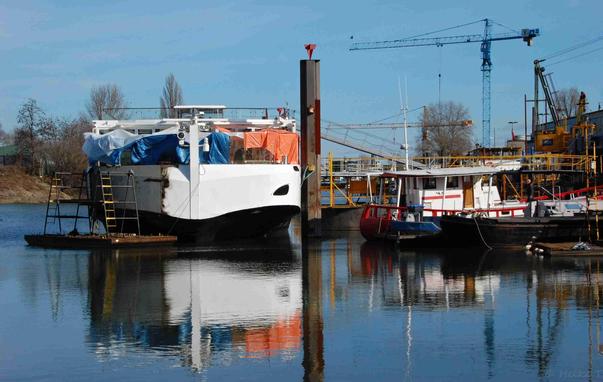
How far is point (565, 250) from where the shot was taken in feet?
99.9

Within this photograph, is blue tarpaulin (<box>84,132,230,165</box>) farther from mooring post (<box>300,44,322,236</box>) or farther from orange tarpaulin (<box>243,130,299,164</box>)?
mooring post (<box>300,44,322,236</box>)

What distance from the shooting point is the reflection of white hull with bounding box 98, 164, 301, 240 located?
37.0 m

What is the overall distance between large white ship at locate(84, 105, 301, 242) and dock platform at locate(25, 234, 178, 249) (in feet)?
6.47

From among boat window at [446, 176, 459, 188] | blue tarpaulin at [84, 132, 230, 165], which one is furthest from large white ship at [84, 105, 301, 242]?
boat window at [446, 176, 459, 188]

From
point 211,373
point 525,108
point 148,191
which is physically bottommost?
point 211,373

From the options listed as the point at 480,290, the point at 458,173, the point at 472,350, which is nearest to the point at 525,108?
the point at 458,173

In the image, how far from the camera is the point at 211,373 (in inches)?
578

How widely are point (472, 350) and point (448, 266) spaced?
12951mm

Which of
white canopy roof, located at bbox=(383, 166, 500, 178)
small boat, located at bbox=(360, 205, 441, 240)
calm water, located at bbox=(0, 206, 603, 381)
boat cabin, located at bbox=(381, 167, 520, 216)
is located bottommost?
calm water, located at bbox=(0, 206, 603, 381)

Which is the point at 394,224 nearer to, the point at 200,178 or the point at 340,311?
the point at 200,178

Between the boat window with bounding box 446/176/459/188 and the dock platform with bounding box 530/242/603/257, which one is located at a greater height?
the boat window with bounding box 446/176/459/188

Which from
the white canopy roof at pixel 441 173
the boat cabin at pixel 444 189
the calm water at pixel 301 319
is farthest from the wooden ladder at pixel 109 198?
the white canopy roof at pixel 441 173

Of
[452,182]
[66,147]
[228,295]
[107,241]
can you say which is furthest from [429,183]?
[66,147]

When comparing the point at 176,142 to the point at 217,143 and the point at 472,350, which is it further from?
the point at 472,350
